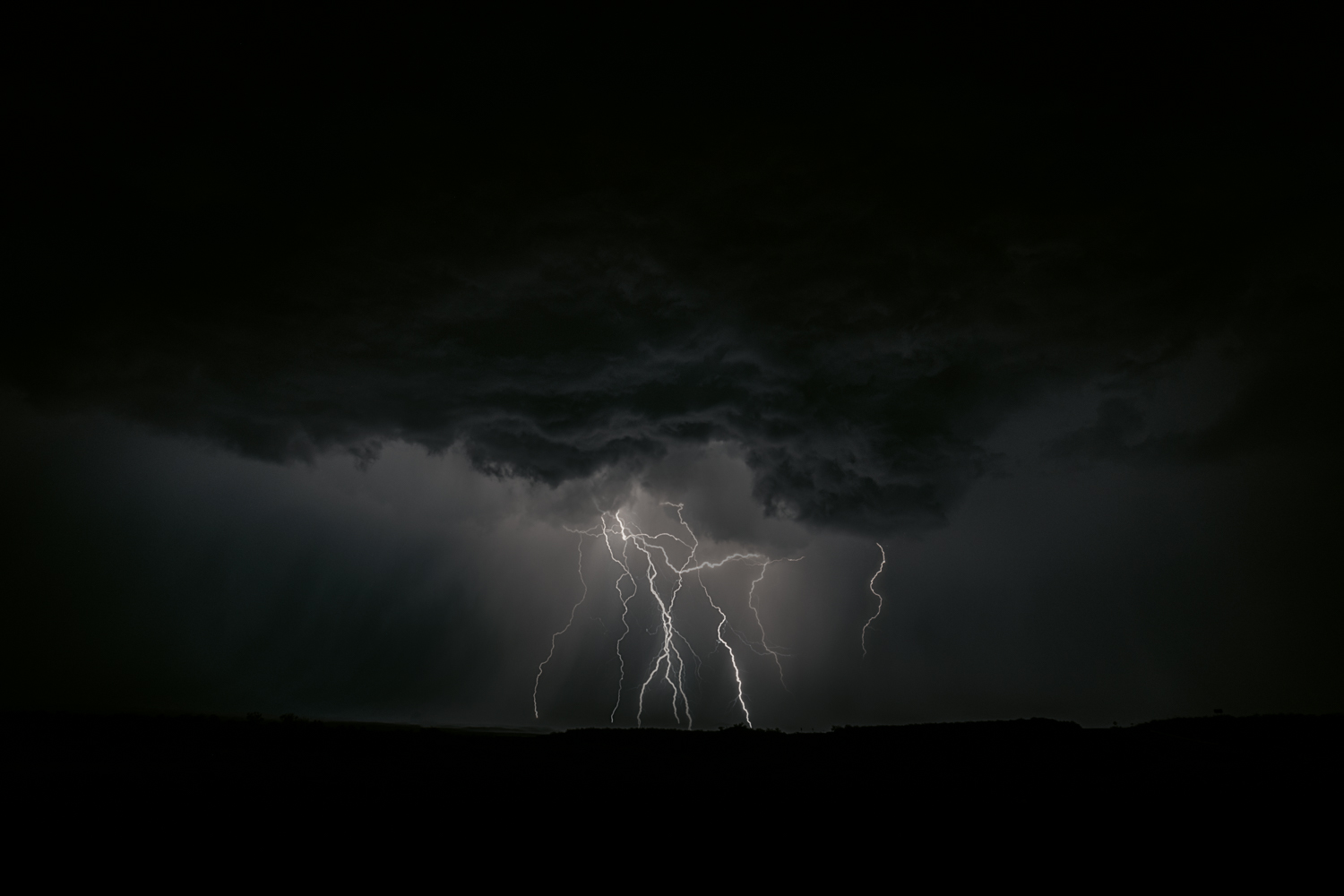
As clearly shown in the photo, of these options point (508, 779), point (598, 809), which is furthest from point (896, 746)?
point (598, 809)

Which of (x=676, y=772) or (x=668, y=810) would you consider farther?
(x=676, y=772)

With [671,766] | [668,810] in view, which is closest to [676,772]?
[671,766]

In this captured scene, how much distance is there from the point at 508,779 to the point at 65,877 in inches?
354

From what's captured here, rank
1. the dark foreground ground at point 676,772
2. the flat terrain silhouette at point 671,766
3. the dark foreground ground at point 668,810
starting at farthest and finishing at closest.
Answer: the flat terrain silhouette at point 671,766, the dark foreground ground at point 676,772, the dark foreground ground at point 668,810

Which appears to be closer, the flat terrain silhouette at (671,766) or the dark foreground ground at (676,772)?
the dark foreground ground at (676,772)

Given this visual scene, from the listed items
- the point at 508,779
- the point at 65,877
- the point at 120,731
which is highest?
the point at 120,731

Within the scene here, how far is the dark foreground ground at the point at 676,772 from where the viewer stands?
1092 cm

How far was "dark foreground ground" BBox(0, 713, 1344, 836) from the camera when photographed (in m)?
10.9

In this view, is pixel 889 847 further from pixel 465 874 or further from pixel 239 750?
pixel 239 750

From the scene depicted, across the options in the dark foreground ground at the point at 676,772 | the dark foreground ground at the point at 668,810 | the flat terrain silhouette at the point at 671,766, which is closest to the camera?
the dark foreground ground at the point at 668,810

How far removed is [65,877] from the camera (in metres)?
7.19

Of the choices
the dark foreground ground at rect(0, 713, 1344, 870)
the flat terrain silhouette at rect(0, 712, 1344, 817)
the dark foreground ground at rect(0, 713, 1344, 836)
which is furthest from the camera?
the flat terrain silhouette at rect(0, 712, 1344, 817)

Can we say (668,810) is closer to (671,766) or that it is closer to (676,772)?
(676,772)

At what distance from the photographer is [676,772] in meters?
16.9
